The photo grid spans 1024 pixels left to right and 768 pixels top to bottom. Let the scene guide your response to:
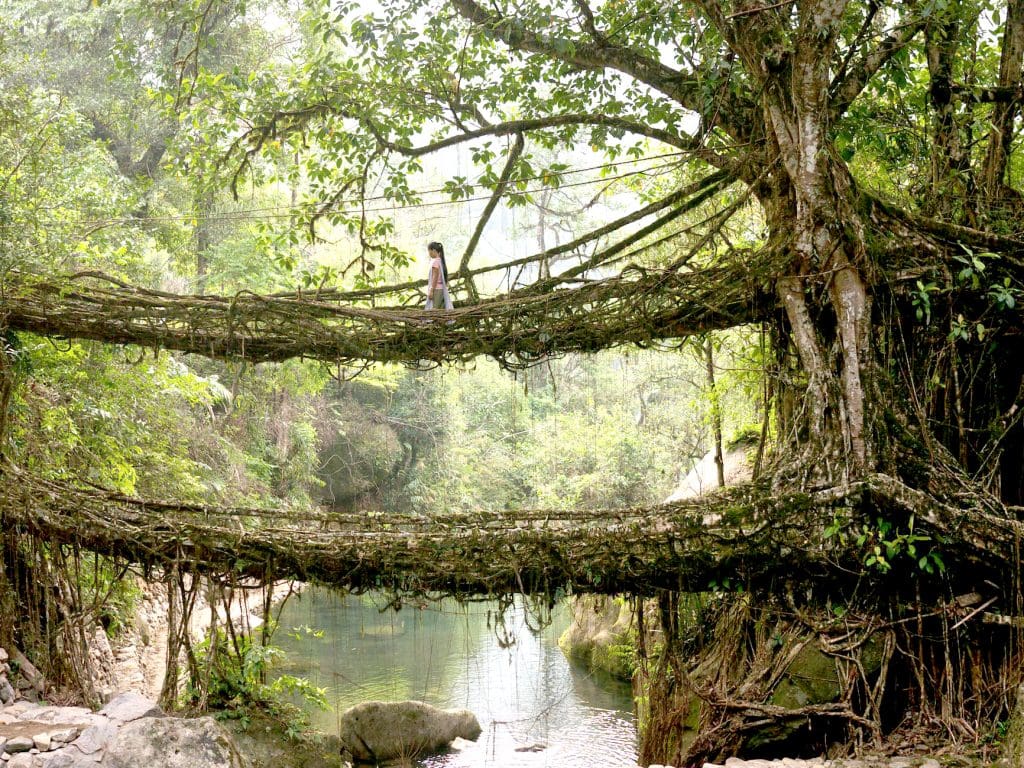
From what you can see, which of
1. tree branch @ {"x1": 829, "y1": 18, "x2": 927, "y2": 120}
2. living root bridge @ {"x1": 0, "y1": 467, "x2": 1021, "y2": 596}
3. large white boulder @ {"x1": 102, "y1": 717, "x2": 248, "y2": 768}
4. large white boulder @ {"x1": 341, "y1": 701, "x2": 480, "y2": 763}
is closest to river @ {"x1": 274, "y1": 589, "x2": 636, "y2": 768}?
large white boulder @ {"x1": 341, "y1": 701, "x2": 480, "y2": 763}

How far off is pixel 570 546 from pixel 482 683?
6.12m

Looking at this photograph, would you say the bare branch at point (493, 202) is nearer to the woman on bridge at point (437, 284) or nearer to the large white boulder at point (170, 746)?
the woman on bridge at point (437, 284)

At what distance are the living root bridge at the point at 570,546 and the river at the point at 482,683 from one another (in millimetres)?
1145

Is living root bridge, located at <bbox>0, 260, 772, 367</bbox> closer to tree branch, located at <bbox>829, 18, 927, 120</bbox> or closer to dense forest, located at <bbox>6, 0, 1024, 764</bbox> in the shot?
dense forest, located at <bbox>6, 0, 1024, 764</bbox>

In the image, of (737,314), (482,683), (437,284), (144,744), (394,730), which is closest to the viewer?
(144,744)

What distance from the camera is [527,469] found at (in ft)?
78.3

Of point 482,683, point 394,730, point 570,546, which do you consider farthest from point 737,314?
point 482,683

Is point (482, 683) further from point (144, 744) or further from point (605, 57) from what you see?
point (605, 57)

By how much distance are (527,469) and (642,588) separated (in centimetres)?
1875

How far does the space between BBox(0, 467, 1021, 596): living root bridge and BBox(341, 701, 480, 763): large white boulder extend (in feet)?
11.0

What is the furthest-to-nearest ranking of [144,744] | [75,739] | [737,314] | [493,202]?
[493,202], [737,314], [75,739], [144,744]

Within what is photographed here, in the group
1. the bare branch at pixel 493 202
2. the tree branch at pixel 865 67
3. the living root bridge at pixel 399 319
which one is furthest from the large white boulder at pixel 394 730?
the tree branch at pixel 865 67

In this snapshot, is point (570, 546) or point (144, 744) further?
point (570, 546)

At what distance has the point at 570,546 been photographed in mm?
5137
